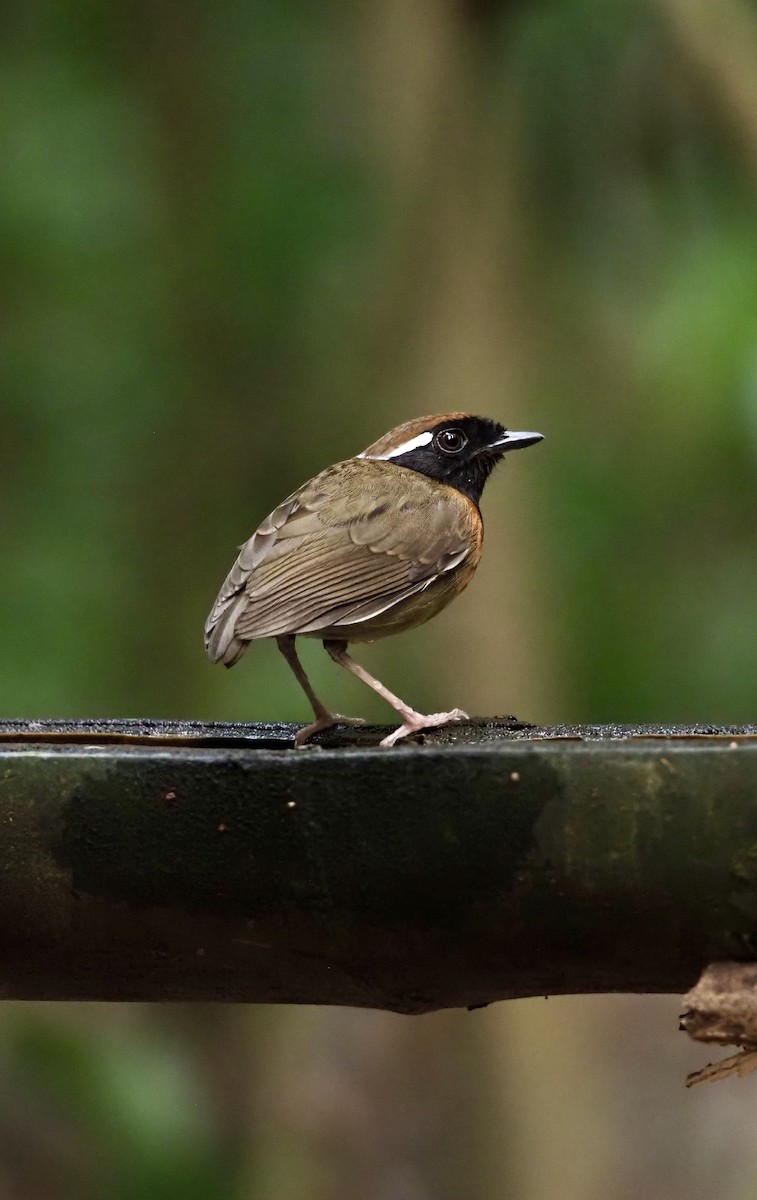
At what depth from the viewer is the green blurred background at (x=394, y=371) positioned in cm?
639

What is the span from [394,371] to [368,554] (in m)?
3.17

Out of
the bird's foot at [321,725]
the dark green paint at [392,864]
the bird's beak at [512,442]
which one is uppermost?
the bird's beak at [512,442]

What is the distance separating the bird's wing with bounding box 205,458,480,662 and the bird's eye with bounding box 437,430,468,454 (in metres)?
0.14

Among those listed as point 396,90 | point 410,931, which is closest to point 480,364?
point 396,90

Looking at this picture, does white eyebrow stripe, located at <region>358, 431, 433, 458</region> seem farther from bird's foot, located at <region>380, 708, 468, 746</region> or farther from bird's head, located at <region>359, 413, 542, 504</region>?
bird's foot, located at <region>380, 708, 468, 746</region>

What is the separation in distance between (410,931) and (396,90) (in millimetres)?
5199

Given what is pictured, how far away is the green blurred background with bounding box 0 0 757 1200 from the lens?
6.39 meters

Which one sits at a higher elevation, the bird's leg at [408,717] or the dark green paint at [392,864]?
the dark green paint at [392,864]

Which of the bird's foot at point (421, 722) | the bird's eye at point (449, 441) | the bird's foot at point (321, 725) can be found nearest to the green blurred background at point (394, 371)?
the bird's eye at point (449, 441)

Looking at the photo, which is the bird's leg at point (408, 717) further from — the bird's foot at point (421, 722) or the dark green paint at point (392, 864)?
the dark green paint at point (392, 864)

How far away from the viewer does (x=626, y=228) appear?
7.07 meters

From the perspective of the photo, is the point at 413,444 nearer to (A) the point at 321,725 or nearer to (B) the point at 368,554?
(B) the point at 368,554

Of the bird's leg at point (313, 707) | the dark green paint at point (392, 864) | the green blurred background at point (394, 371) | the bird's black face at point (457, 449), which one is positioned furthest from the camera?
the green blurred background at point (394, 371)

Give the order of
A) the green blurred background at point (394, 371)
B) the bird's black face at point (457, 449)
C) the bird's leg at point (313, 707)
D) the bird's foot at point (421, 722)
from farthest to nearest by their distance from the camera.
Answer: the green blurred background at point (394, 371)
the bird's black face at point (457, 449)
the bird's leg at point (313, 707)
the bird's foot at point (421, 722)
